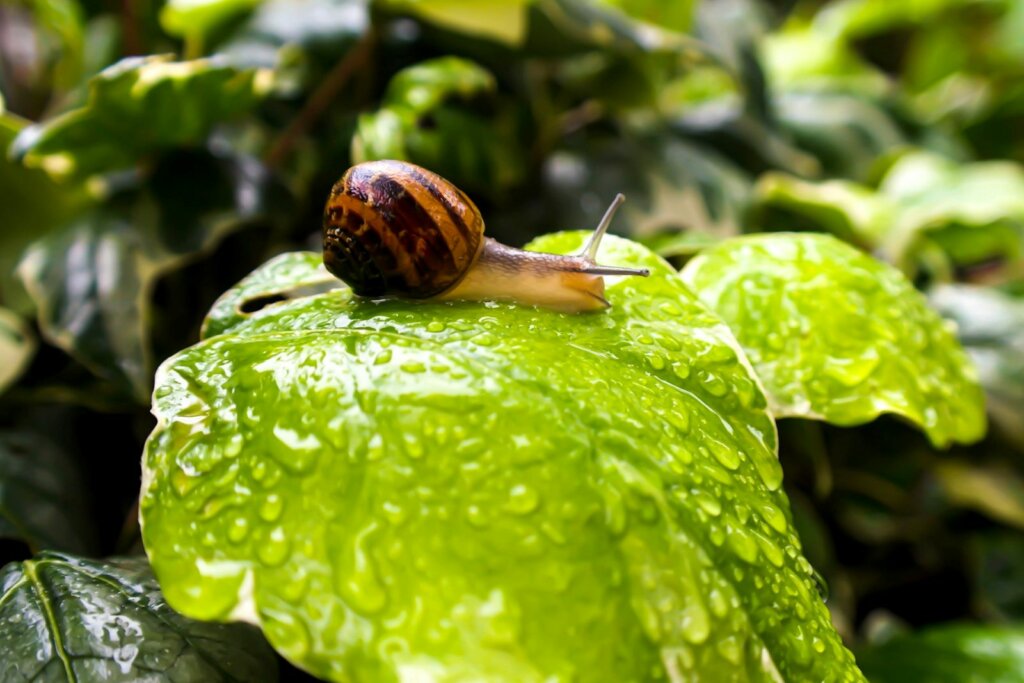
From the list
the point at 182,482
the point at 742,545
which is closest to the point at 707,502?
the point at 742,545

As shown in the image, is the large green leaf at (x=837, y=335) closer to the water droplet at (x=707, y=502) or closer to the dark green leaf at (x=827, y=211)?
the water droplet at (x=707, y=502)

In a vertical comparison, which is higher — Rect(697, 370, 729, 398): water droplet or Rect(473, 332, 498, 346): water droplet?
Rect(473, 332, 498, 346): water droplet

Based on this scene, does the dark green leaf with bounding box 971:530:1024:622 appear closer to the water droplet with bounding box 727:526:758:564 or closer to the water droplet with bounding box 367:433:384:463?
the water droplet with bounding box 727:526:758:564

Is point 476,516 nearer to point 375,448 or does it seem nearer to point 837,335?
point 375,448

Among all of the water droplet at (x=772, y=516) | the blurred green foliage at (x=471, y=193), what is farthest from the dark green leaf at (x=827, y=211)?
the water droplet at (x=772, y=516)

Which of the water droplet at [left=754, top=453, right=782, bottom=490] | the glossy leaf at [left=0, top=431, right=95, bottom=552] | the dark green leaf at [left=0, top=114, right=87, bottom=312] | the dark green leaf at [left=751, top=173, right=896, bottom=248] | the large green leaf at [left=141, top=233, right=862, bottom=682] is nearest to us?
the large green leaf at [left=141, top=233, right=862, bottom=682]

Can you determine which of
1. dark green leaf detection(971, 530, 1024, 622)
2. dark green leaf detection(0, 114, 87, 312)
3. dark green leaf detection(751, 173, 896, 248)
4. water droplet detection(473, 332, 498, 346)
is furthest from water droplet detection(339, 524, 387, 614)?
dark green leaf detection(971, 530, 1024, 622)
